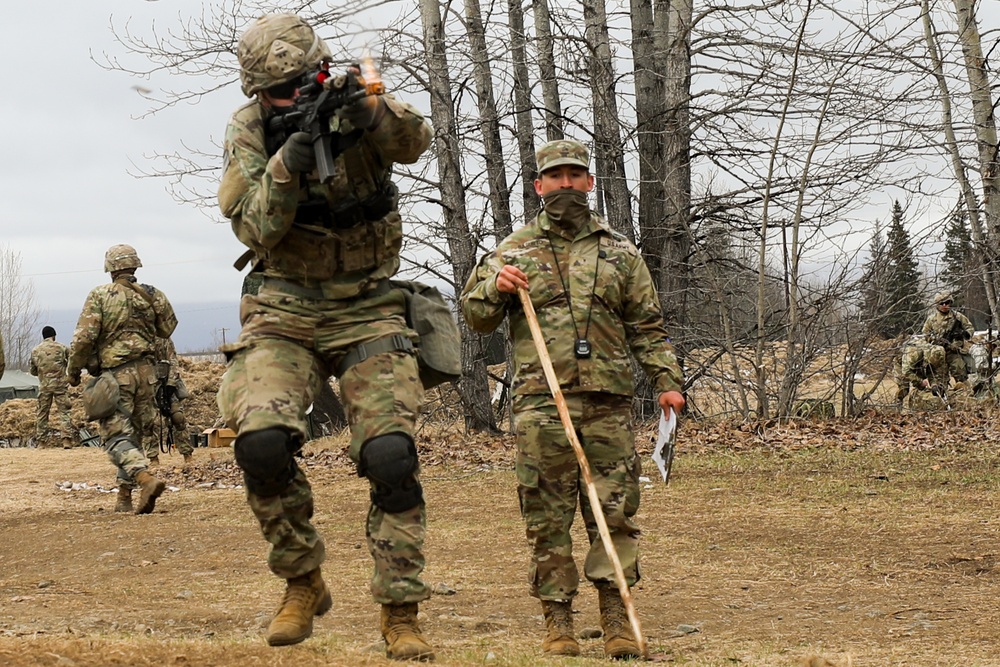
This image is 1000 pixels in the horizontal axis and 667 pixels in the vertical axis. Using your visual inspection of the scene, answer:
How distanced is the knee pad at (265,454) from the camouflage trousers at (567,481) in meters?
1.28

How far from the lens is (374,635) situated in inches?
254

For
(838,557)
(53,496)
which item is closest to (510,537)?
(838,557)

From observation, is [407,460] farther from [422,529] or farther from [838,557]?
[838,557]

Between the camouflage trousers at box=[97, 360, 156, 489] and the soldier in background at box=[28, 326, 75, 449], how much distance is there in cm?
1265

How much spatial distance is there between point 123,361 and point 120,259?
0.94 meters

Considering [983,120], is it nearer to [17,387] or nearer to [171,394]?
[171,394]

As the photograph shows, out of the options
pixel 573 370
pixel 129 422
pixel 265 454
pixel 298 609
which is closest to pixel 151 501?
pixel 129 422

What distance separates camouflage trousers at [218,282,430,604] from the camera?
202 inches

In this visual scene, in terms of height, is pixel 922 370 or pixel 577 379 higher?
pixel 922 370

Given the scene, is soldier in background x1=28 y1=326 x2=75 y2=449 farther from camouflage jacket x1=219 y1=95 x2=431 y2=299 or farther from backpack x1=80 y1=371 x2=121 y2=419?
camouflage jacket x1=219 y1=95 x2=431 y2=299

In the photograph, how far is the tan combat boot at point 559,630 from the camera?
582 centimetres

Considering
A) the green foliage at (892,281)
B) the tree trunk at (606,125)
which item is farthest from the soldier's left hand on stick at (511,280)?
the tree trunk at (606,125)

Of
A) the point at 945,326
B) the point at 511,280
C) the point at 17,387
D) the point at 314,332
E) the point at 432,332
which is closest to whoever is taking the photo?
the point at 314,332

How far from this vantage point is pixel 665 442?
6.12 metres
